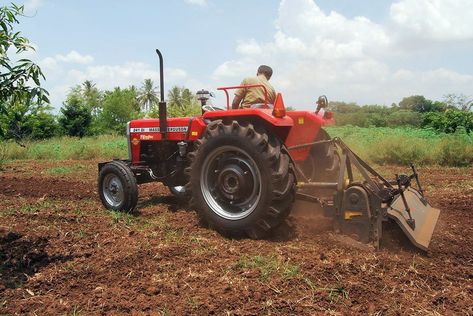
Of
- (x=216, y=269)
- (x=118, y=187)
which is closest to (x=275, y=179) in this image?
(x=216, y=269)

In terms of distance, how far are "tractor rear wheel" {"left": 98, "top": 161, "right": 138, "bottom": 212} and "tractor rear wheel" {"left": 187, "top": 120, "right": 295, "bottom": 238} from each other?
4.13ft

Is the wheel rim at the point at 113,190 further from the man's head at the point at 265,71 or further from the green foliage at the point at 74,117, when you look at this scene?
the green foliage at the point at 74,117

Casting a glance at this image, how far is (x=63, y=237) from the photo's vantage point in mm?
4969

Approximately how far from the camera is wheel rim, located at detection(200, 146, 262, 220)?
15.8ft

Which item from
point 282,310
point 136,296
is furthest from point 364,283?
point 136,296

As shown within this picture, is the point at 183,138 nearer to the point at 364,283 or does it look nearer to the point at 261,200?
the point at 261,200

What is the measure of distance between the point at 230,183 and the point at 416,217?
192cm

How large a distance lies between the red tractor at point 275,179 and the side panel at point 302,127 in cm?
1

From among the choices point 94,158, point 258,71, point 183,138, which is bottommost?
point 94,158

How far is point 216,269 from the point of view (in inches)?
154

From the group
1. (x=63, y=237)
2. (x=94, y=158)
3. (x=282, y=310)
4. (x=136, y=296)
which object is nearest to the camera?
(x=282, y=310)

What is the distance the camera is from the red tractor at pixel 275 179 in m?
4.40

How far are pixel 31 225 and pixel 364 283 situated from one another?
3.96 metres

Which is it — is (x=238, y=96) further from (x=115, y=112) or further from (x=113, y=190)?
(x=115, y=112)
